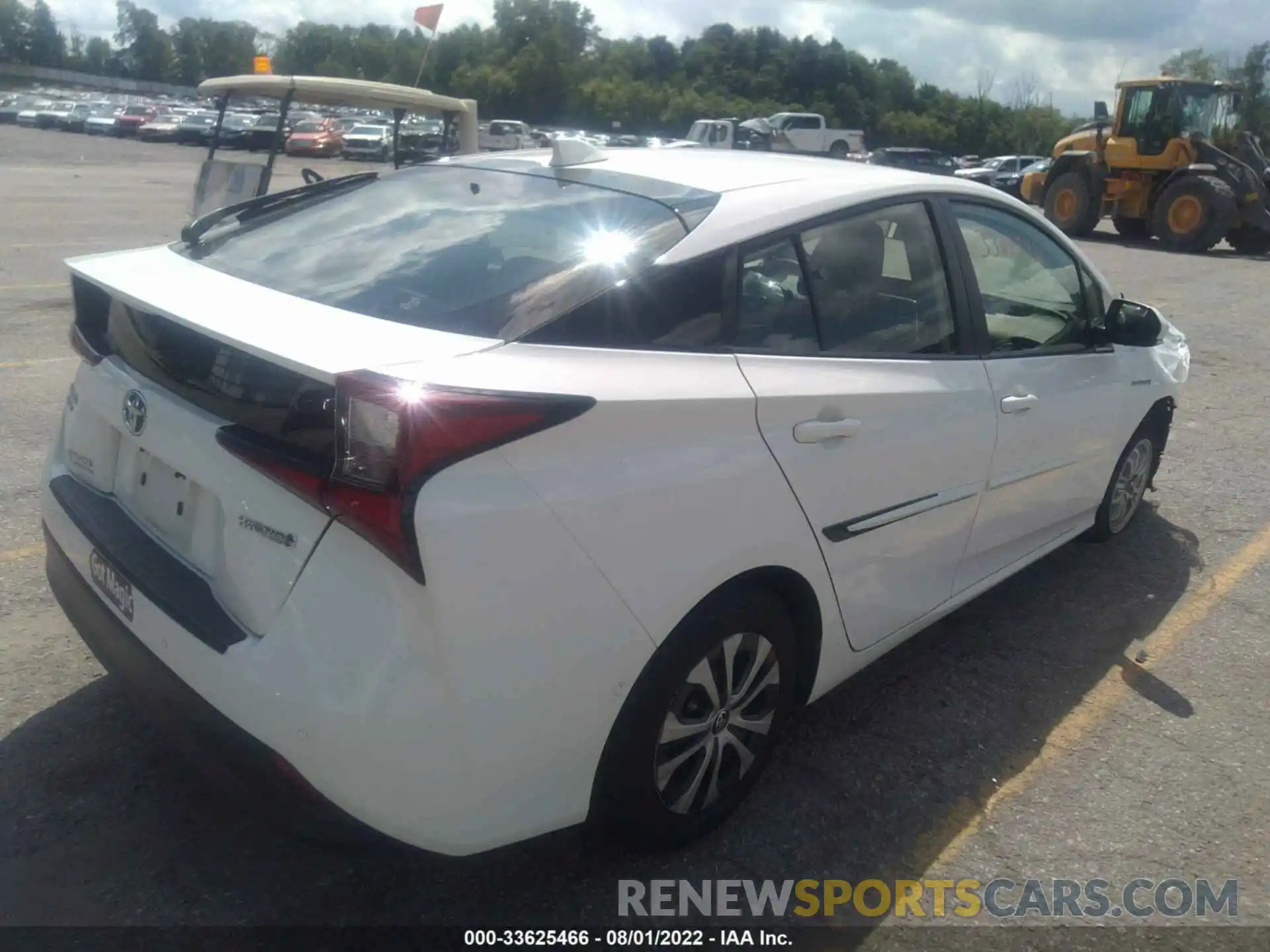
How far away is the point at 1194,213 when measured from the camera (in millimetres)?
19391

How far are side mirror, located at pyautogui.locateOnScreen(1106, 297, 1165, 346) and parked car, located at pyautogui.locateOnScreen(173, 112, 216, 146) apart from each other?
156 feet

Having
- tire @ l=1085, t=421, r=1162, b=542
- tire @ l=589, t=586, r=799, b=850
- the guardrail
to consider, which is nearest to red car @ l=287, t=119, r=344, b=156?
tire @ l=1085, t=421, r=1162, b=542

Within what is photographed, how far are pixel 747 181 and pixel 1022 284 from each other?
58.8 inches

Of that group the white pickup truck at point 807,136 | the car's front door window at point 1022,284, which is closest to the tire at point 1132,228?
the car's front door window at point 1022,284

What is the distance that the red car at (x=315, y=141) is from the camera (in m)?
42.0

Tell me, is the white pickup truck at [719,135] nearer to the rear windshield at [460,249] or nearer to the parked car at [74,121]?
the parked car at [74,121]

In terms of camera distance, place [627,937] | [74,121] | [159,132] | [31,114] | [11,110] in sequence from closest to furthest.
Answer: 1. [627,937]
2. [159,132]
3. [74,121]
4. [31,114]
5. [11,110]

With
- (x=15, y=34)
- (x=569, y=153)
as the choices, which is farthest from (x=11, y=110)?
(x=15, y=34)

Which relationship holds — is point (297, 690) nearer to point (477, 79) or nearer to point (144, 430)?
point (144, 430)

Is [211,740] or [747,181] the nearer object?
[211,740]

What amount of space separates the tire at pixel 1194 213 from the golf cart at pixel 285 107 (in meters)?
15.1

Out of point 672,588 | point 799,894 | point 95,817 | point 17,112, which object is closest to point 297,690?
point 672,588

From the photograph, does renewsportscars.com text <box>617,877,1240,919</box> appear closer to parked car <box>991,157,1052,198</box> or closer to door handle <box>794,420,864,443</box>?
door handle <box>794,420,864,443</box>

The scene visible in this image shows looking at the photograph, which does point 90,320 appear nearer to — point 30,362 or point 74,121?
point 30,362
